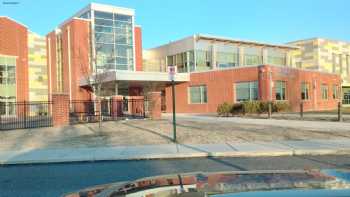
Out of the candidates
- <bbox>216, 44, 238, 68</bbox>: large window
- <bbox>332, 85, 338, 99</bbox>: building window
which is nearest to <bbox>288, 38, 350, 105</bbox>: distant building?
<bbox>332, 85, 338, 99</bbox>: building window

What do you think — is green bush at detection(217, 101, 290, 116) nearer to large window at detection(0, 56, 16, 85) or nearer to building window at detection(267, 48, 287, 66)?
building window at detection(267, 48, 287, 66)

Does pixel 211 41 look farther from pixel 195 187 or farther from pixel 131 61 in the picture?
pixel 195 187

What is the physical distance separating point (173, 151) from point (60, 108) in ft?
40.5

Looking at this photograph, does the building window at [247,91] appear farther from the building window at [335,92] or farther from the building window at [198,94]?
the building window at [335,92]

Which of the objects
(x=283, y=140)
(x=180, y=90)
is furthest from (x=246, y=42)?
(x=283, y=140)

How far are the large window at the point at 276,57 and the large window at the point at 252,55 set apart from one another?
177cm

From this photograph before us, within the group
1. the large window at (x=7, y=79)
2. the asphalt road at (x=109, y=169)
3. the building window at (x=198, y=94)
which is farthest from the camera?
the large window at (x=7, y=79)

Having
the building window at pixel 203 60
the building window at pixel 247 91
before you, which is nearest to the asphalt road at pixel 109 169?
the building window at pixel 247 91

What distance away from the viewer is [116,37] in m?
45.8

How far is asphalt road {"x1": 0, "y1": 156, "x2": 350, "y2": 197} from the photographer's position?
756cm

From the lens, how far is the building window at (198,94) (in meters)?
39.0

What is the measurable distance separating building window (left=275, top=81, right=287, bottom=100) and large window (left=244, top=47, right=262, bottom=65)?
51.9 feet

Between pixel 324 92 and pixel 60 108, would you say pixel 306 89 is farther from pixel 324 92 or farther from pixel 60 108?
pixel 60 108

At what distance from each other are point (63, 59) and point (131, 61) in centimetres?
918
